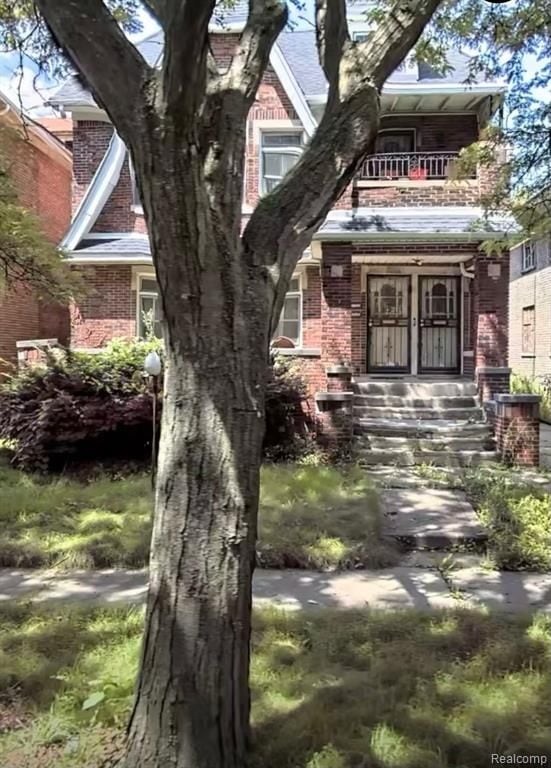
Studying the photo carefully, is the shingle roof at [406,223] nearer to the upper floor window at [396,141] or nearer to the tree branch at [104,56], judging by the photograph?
the upper floor window at [396,141]

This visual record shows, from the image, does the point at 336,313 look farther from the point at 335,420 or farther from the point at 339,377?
the point at 335,420

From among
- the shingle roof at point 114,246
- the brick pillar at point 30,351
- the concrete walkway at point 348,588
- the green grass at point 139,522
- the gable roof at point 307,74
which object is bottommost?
the concrete walkway at point 348,588

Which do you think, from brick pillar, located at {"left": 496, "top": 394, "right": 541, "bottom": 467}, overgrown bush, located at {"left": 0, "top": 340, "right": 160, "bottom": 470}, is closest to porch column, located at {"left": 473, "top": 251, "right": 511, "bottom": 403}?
brick pillar, located at {"left": 496, "top": 394, "right": 541, "bottom": 467}

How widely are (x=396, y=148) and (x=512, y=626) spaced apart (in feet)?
38.9

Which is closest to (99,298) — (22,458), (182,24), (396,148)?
(22,458)

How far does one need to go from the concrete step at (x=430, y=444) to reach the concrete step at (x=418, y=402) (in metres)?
0.96

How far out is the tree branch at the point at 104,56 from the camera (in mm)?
2551

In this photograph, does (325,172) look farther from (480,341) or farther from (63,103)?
(63,103)

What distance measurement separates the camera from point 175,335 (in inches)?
105

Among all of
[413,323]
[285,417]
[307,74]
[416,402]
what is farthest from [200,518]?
[307,74]

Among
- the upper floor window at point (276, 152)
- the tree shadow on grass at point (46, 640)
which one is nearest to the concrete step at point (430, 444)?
the upper floor window at point (276, 152)

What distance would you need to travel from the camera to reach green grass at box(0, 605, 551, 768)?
2.99 meters

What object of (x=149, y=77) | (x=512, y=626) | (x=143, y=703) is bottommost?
(x=512, y=626)

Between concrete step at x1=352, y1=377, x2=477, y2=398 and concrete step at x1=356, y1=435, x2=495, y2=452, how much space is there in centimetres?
121
